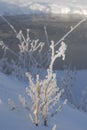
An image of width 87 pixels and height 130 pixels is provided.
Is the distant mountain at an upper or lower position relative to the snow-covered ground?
upper

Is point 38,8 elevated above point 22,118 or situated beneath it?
elevated above

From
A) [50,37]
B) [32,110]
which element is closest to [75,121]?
[32,110]

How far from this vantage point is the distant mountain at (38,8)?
75.2 feet

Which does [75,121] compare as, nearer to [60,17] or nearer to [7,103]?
[7,103]

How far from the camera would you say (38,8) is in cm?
2369

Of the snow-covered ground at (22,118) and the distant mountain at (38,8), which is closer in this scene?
the snow-covered ground at (22,118)

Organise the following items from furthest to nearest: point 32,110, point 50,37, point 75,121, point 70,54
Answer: point 50,37 → point 70,54 → point 75,121 → point 32,110

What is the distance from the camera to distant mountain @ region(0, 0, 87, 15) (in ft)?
75.2

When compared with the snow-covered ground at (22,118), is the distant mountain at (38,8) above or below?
above

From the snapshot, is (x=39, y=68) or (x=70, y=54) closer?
(x=39, y=68)

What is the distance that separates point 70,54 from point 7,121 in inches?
372

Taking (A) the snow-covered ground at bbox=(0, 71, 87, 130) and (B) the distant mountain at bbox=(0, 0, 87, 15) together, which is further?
(B) the distant mountain at bbox=(0, 0, 87, 15)

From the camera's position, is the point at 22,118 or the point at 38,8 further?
the point at 38,8

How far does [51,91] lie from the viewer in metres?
4.46
